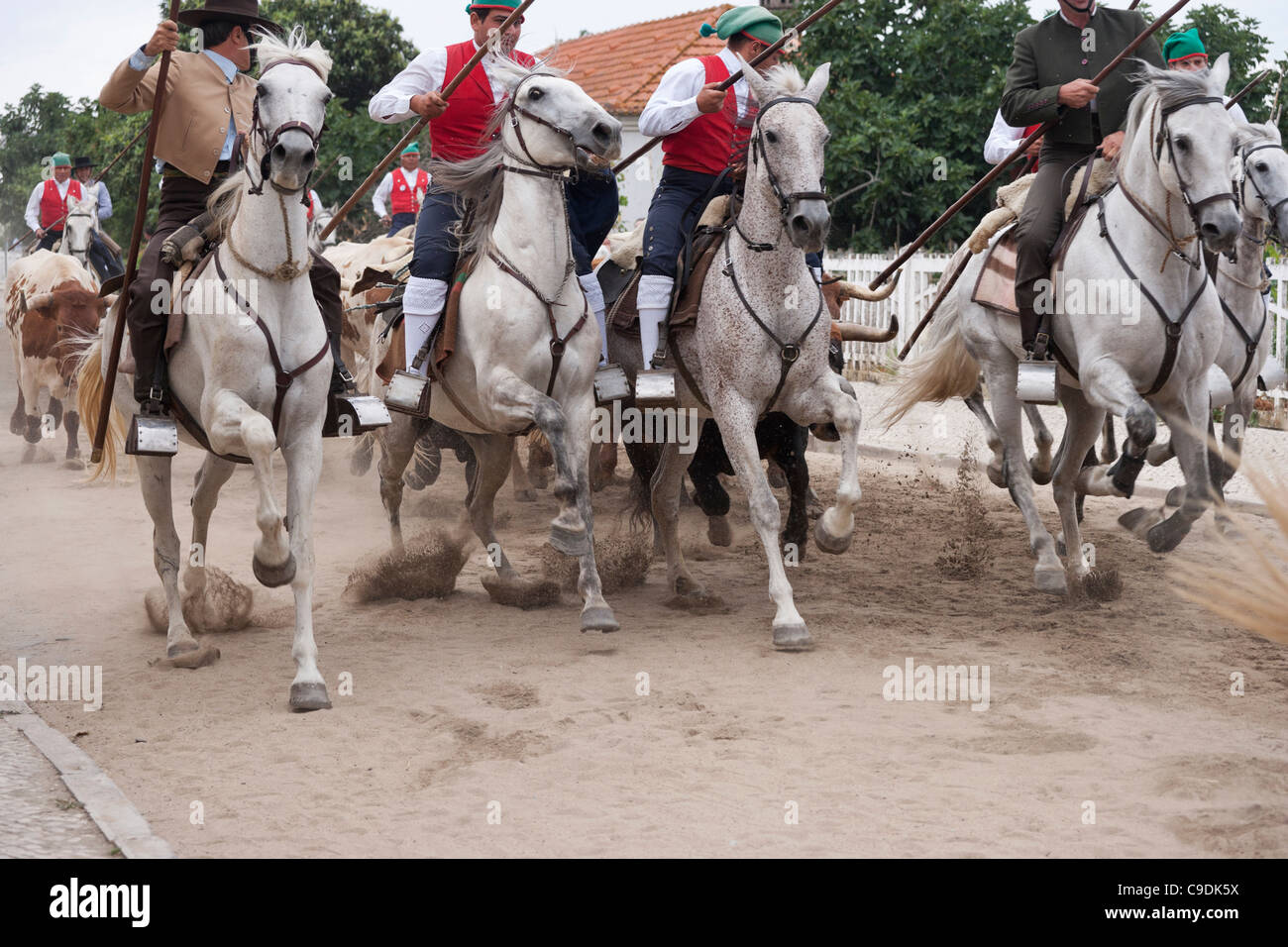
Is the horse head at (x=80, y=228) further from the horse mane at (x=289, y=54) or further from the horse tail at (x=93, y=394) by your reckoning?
the horse mane at (x=289, y=54)

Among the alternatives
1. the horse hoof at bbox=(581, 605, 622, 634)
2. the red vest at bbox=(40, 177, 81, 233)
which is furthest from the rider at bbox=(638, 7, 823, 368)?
the red vest at bbox=(40, 177, 81, 233)

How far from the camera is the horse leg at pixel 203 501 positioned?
7.43 metres

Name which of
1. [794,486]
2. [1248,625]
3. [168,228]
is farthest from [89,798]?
[794,486]

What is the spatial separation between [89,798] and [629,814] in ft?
5.93

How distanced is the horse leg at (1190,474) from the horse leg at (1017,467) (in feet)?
2.60

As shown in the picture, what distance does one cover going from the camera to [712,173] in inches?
314

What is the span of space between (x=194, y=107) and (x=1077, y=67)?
4.64 meters

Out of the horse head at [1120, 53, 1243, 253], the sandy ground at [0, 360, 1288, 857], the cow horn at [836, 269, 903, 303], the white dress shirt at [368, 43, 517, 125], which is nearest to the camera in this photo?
the sandy ground at [0, 360, 1288, 857]

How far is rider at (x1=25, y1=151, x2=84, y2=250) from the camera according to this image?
17734 mm

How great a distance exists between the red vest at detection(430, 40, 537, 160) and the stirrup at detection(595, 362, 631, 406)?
4.40 ft

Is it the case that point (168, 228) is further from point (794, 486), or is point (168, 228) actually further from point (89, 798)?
point (794, 486)

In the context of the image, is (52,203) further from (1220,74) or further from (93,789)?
(1220,74)

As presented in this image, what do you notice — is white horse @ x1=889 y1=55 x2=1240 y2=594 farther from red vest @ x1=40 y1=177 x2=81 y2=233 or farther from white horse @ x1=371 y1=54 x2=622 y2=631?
red vest @ x1=40 y1=177 x2=81 y2=233

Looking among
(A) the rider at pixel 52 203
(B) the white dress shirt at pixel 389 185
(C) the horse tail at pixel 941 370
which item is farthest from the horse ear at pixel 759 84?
(A) the rider at pixel 52 203
